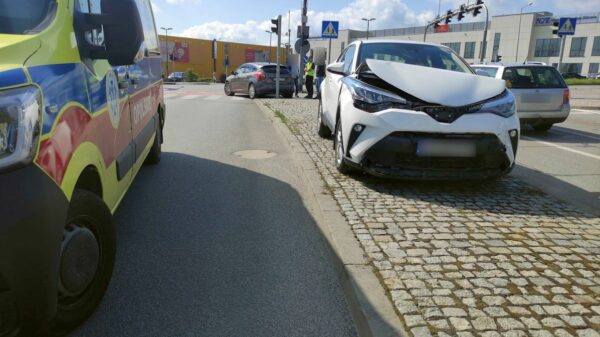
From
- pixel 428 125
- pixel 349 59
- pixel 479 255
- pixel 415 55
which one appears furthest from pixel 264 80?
pixel 479 255

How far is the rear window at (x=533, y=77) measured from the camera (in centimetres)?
1054

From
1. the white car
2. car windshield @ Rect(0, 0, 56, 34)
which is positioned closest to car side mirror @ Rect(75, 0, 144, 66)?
car windshield @ Rect(0, 0, 56, 34)

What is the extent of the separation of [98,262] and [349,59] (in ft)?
17.2

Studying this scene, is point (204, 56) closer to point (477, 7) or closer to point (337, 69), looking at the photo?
point (477, 7)

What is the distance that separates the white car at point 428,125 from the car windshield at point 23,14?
130 inches

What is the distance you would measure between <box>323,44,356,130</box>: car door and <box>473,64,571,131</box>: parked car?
15.2ft

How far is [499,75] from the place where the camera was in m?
10.6

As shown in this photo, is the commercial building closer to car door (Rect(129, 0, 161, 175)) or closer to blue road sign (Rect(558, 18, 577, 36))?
blue road sign (Rect(558, 18, 577, 36))

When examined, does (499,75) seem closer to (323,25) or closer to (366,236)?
(366,236)

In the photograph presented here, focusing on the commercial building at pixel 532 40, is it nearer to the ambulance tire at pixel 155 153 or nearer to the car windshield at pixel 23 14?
the ambulance tire at pixel 155 153

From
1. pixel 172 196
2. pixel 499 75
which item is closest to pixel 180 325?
pixel 172 196

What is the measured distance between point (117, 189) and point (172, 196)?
1744mm

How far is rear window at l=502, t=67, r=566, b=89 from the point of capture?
34.6 ft

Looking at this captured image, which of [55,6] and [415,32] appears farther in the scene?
[415,32]
